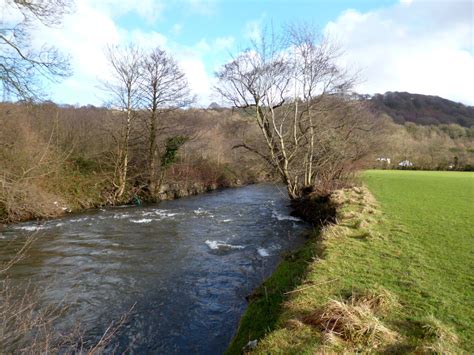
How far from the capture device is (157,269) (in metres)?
9.13

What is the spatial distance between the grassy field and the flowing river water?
1.04 m

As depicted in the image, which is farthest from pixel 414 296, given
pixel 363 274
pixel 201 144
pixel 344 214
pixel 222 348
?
pixel 201 144

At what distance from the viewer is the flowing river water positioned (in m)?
6.15

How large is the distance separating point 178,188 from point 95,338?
19376 mm

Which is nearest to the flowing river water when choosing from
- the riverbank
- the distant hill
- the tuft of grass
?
the riverbank

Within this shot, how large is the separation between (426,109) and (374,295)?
143 m

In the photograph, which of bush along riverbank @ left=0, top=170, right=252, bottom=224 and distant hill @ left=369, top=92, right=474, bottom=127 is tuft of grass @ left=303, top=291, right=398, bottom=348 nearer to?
bush along riverbank @ left=0, top=170, right=252, bottom=224

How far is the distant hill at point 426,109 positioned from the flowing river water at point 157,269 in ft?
368

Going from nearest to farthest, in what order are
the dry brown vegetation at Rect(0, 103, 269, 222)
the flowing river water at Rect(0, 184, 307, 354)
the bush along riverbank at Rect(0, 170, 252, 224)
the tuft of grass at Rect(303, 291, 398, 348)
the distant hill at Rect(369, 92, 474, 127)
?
the tuft of grass at Rect(303, 291, 398, 348) → the flowing river water at Rect(0, 184, 307, 354) → the bush along riverbank at Rect(0, 170, 252, 224) → the dry brown vegetation at Rect(0, 103, 269, 222) → the distant hill at Rect(369, 92, 474, 127)

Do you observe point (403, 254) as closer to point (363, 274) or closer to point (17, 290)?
point (363, 274)

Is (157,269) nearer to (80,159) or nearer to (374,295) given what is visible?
(374,295)

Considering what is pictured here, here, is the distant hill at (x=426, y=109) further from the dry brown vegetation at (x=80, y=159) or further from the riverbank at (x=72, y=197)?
the riverbank at (x=72, y=197)

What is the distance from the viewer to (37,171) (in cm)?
1689

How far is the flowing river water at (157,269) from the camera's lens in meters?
6.15
